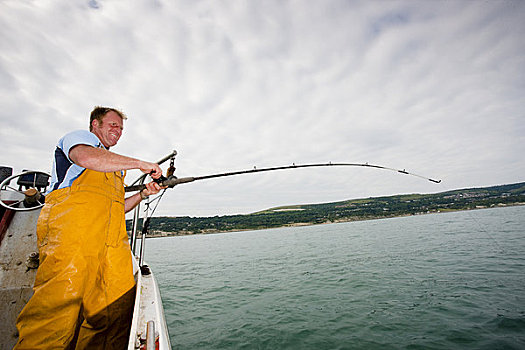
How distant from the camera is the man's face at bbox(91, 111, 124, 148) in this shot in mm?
3037

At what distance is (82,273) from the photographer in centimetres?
237

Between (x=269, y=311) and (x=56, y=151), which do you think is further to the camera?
(x=269, y=311)

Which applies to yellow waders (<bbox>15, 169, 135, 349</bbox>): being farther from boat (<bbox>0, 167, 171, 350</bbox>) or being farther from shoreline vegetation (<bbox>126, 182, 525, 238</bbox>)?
shoreline vegetation (<bbox>126, 182, 525, 238</bbox>)

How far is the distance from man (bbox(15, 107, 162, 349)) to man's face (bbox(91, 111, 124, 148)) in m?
0.01

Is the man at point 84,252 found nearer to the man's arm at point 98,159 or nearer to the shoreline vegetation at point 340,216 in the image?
the man's arm at point 98,159

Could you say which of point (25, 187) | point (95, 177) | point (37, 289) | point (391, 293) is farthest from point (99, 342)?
point (391, 293)

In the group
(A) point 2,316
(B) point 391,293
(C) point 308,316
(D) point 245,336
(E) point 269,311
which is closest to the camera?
(A) point 2,316

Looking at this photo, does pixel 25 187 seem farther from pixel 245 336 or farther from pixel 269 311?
pixel 269 311

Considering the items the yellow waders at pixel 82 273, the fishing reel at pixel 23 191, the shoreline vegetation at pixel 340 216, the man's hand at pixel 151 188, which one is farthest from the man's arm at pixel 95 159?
the shoreline vegetation at pixel 340 216

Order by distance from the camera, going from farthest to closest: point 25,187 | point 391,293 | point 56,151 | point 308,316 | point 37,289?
point 391,293, point 308,316, point 25,187, point 56,151, point 37,289

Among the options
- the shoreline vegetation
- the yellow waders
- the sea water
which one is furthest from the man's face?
the shoreline vegetation

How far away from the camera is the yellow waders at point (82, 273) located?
216cm

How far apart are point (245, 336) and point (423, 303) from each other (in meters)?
5.74

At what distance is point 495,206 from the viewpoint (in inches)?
5586
